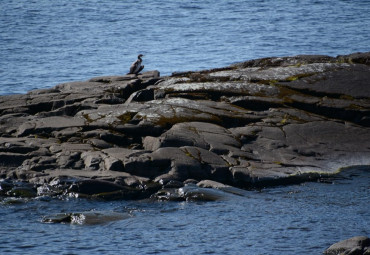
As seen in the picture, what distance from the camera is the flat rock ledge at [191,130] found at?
1917 cm

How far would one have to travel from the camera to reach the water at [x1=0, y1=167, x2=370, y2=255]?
14966 millimetres

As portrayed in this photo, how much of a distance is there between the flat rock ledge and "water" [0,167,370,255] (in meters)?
0.89

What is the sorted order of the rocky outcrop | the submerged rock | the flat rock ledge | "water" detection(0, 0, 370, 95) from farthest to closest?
1. "water" detection(0, 0, 370, 95)
2. the flat rock ledge
3. the submerged rock
4. the rocky outcrop

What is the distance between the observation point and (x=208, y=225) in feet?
53.7

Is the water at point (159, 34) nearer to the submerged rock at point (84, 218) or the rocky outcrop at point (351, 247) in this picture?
the submerged rock at point (84, 218)

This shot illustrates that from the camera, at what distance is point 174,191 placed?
18.5 m

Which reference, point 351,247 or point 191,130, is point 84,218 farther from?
point 351,247

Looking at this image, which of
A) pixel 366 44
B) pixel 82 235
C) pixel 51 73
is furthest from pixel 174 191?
pixel 366 44

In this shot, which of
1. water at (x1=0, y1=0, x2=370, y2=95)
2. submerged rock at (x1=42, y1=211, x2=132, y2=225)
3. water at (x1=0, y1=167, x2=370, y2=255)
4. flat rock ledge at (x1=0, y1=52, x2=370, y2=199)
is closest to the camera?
water at (x1=0, y1=167, x2=370, y2=255)

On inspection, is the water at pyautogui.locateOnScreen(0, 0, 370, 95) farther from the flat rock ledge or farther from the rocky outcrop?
the rocky outcrop

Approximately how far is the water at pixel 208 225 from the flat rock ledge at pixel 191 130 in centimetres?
89

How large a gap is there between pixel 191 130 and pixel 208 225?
542 centimetres

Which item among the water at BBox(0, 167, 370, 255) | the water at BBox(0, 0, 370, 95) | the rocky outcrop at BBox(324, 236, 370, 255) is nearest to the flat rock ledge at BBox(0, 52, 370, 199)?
the water at BBox(0, 167, 370, 255)

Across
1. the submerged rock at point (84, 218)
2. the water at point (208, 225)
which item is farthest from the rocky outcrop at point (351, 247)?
the submerged rock at point (84, 218)
